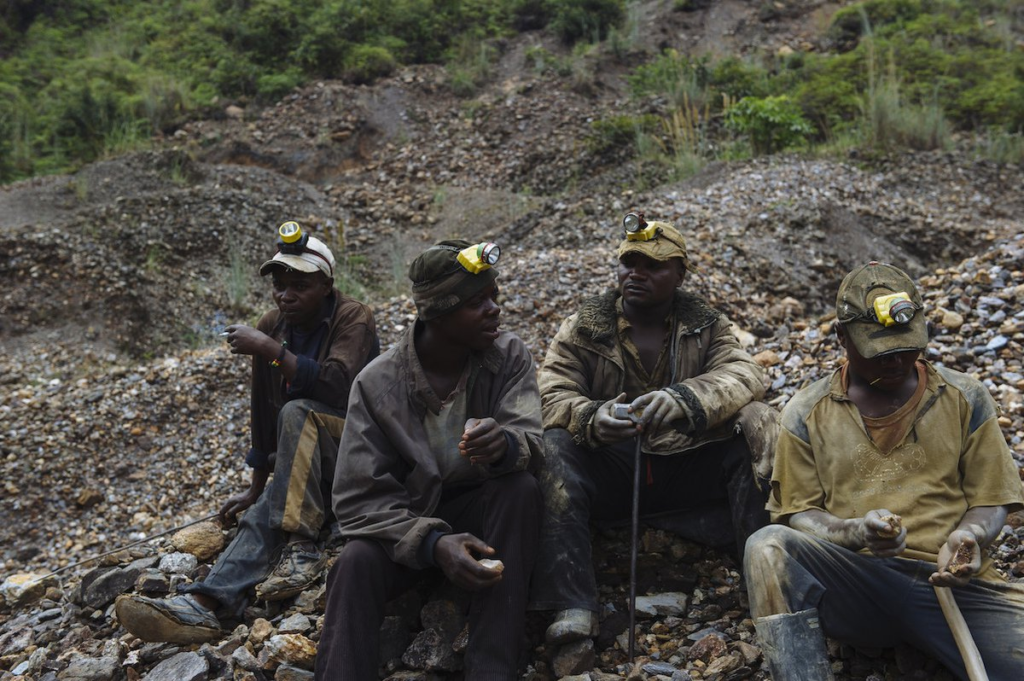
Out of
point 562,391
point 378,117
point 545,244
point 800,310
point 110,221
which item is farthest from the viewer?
point 378,117

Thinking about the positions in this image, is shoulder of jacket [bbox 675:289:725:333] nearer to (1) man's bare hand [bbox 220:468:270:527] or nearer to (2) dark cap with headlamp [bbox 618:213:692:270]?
(2) dark cap with headlamp [bbox 618:213:692:270]

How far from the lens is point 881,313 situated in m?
2.45

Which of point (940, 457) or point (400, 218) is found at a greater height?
point (940, 457)

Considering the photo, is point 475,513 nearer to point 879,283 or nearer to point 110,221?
point 879,283

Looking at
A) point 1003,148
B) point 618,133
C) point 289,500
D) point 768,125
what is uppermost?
point 289,500

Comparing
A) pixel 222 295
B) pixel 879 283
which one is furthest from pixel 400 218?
pixel 879 283

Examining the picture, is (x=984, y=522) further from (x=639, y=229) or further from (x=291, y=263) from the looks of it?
(x=291, y=263)

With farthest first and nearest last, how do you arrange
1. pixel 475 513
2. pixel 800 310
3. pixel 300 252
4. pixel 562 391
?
pixel 800 310
pixel 300 252
pixel 562 391
pixel 475 513

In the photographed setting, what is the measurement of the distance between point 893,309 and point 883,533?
0.58m

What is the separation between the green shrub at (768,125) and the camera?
30.1ft

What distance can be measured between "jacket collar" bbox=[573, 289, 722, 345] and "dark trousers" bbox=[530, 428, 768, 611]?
411mm

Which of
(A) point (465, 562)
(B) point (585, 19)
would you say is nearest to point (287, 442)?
(A) point (465, 562)

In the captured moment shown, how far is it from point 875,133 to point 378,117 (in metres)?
6.46

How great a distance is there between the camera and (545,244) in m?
8.04
